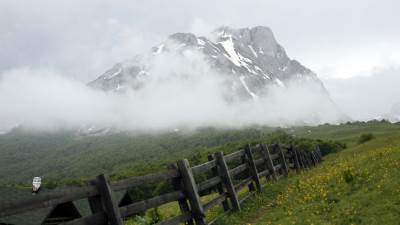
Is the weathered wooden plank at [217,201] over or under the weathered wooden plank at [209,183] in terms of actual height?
under

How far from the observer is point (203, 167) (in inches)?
571

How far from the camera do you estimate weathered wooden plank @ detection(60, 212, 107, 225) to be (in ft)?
26.8

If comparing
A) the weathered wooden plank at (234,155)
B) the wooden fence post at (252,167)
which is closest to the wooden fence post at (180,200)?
the weathered wooden plank at (234,155)

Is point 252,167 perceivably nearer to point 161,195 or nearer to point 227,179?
point 227,179

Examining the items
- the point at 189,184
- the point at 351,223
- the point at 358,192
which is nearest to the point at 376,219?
the point at 351,223

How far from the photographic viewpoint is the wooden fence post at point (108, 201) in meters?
9.11

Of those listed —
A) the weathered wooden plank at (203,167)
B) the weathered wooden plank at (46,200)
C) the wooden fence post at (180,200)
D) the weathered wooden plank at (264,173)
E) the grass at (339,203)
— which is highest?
the weathered wooden plank at (46,200)

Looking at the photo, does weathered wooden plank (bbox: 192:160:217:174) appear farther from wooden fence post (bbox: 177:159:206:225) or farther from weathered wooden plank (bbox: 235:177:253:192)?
weathered wooden plank (bbox: 235:177:253:192)

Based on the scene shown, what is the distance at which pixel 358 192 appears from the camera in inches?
510

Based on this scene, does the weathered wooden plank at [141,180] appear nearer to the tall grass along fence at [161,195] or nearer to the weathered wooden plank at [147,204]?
the tall grass along fence at [161,195]

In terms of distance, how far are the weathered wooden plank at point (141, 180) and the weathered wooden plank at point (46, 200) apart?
0.67m

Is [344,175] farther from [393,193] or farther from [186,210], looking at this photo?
[186,210]

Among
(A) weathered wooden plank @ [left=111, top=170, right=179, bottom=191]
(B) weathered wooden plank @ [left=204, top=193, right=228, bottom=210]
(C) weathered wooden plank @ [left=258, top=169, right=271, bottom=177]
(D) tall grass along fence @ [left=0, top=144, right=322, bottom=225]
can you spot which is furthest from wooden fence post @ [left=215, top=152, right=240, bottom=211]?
(C) weathered wooden plank @ [left=258, top=169, right=271, bottom=177]

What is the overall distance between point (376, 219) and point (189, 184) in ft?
16.8
